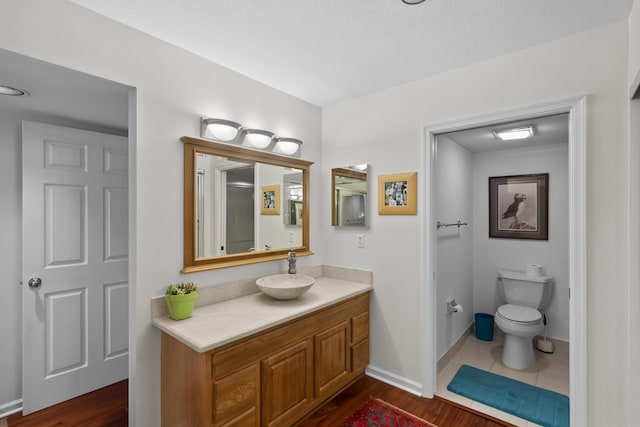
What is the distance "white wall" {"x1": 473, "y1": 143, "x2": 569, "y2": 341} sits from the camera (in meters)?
3.31

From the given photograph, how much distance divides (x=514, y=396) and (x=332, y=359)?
4.62ft

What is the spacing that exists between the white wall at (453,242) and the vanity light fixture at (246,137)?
133cm

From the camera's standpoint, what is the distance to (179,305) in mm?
1764

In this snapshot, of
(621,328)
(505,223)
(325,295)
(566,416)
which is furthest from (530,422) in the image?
(505,223)

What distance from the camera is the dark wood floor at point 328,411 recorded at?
208cm

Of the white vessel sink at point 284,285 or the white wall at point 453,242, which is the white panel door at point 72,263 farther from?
the white wall at point 453,242

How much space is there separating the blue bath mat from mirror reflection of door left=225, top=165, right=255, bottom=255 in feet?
6.49

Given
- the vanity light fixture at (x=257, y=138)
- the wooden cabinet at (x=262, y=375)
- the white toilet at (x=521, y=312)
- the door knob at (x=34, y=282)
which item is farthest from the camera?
the white toilet at (x=521, y=312)

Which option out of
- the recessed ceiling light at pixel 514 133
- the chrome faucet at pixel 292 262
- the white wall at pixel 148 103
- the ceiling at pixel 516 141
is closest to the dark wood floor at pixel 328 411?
the white wall at pixel 148 103

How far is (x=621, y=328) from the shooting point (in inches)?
64.8

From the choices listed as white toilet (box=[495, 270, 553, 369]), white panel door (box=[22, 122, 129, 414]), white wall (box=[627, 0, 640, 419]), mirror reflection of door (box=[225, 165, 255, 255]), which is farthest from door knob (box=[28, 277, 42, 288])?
white toilet (box=[495, 270, 553, 369])

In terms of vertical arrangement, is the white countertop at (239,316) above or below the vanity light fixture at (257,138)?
below

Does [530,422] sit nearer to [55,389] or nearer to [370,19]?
[370,19]

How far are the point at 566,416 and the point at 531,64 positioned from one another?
2326 mm
